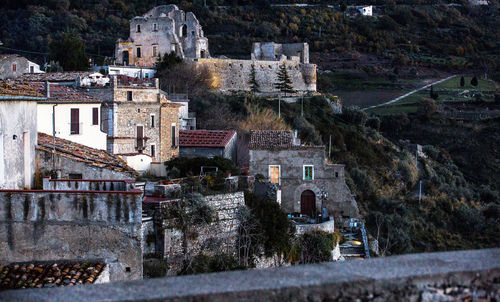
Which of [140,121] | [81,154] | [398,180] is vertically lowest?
[398,180]

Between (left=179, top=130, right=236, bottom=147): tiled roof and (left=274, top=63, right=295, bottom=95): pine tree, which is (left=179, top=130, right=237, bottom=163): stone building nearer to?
(left=179, top=130, right=236, bottom=147): tiled roof

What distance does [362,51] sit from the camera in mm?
88938

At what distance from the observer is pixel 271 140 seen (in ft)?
92.5

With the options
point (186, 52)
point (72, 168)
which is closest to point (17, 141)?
point (72, 168)

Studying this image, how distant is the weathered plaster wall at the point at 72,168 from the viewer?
1620cm

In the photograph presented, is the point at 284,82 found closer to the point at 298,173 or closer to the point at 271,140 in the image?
the point at 271,140

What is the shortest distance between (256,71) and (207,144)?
29.3 m

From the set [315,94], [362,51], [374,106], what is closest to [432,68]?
[362,51]

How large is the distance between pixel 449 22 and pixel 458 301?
106 meters

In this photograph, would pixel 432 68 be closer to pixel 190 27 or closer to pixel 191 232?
pixel 190 27

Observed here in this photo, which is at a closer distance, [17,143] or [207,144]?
[17,143]

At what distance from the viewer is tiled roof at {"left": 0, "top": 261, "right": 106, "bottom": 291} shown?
31.7 feet

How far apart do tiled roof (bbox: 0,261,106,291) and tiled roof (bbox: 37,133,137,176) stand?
6346 mm

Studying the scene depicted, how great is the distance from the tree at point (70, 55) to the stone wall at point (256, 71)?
8.67m
